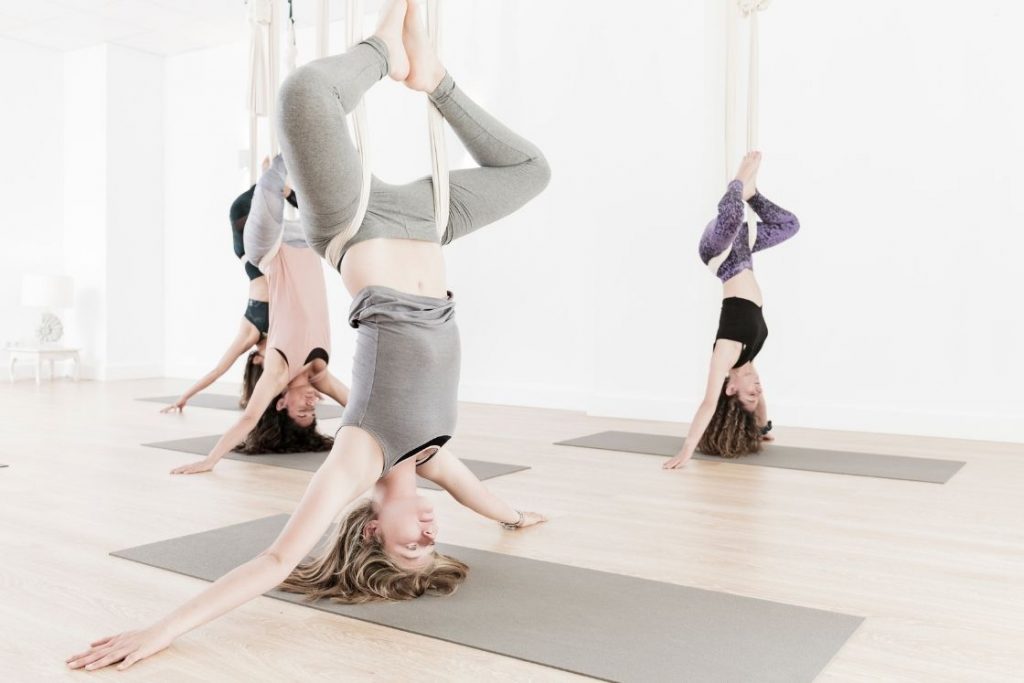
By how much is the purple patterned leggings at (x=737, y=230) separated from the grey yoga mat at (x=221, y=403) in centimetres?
270

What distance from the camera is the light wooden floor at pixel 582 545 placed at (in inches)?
77.0

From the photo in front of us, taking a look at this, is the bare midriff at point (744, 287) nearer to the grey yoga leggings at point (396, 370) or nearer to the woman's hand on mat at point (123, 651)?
the grey yoga leggings at point (396, 370)

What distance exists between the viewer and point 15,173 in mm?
8188

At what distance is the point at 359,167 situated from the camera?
1959 millimetres

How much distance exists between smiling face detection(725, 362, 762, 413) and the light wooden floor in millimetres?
392

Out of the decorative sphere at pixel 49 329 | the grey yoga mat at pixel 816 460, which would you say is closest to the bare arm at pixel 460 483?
the grey yoga mat at pixel 816 460

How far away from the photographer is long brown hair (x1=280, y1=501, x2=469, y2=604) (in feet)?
7.57

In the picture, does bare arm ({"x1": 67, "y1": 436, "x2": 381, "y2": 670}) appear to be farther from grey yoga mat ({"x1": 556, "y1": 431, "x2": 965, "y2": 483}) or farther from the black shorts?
the black shorts

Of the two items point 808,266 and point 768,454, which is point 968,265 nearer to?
point 808,266

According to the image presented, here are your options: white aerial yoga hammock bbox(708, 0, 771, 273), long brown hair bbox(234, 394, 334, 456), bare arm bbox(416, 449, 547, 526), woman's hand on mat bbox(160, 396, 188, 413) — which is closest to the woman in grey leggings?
bare arm bbox(416, 449, 547, 526)

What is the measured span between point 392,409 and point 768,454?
289 cm

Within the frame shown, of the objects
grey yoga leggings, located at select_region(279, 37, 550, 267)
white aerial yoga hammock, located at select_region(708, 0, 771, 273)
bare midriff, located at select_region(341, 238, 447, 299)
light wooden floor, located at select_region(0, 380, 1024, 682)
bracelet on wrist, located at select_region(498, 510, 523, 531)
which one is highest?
white aerial yoga hammock, located at select_region(708, 0, 771, 273)

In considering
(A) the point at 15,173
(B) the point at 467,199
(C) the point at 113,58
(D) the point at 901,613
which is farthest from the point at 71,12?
(D) the point at 901,613

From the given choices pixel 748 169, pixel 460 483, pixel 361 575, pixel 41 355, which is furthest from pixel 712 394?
pixel 41 355
